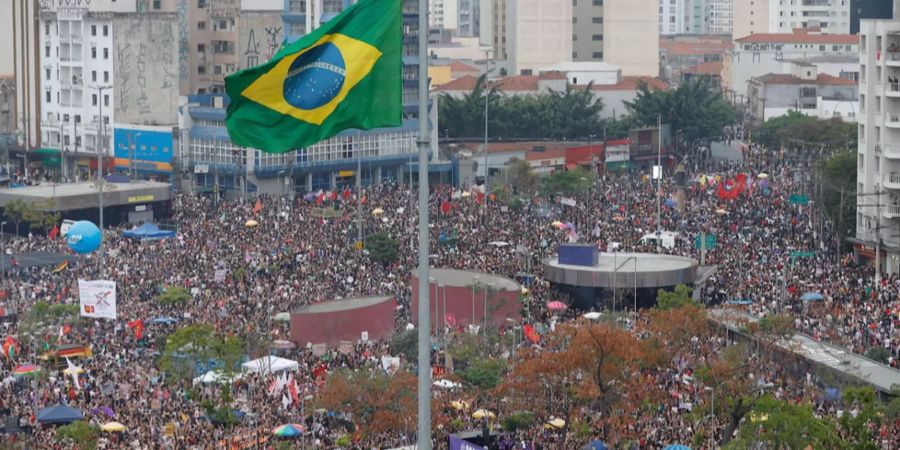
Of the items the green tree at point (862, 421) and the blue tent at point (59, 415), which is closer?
the green tree at point (862, 421)

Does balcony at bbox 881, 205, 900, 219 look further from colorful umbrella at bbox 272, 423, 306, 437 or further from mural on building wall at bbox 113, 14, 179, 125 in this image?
mural on building wall at bbox 113, 14, 179, 125

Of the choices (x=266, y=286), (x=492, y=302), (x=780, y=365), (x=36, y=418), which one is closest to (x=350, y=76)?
(x=36, y=418)

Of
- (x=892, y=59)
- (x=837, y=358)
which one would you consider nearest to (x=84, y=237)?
(x=837, y=358)

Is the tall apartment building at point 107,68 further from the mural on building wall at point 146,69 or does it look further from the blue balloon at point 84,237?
the blue balloon at point 84,237

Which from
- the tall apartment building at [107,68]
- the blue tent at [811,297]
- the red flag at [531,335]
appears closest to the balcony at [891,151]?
the blue tent at [811,297]

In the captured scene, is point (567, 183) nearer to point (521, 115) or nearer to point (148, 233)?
point (148, 233)

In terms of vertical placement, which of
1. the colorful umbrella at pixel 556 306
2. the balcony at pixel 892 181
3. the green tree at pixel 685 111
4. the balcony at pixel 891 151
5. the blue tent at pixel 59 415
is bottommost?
the blue tent at pixel 59 415

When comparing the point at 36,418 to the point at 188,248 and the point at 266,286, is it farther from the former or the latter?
the point at 188,248

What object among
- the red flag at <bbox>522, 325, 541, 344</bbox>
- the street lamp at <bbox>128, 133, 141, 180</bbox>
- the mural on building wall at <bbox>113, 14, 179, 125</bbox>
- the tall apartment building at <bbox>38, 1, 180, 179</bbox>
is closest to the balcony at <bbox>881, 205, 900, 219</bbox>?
the red flag at <bbox>522, 325, 541, 344</bbox>
